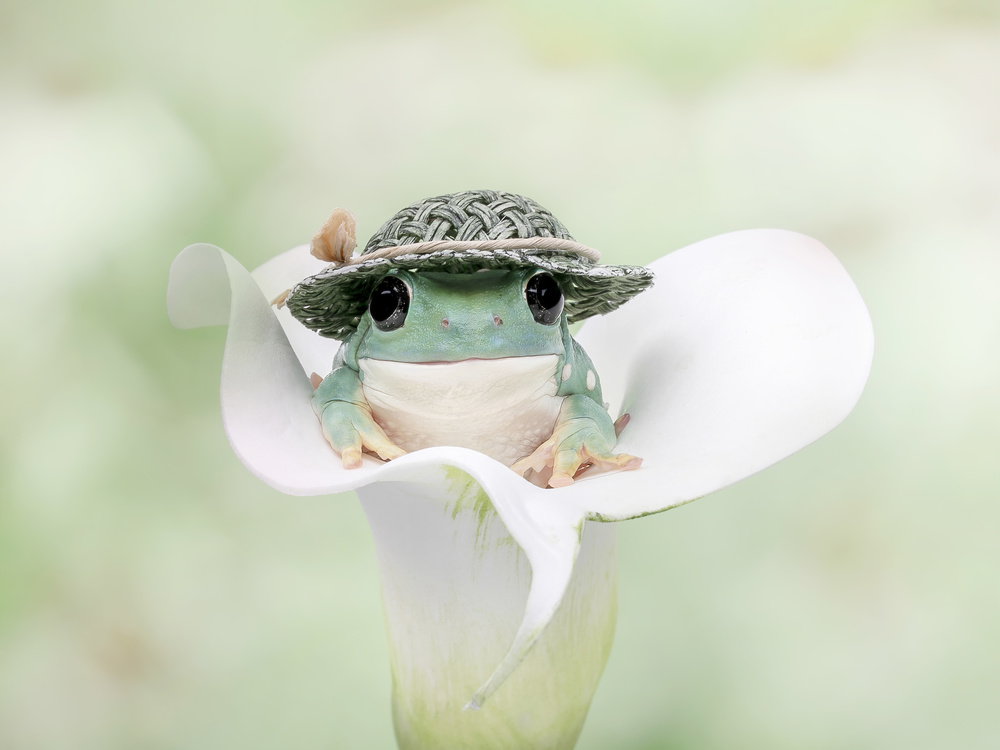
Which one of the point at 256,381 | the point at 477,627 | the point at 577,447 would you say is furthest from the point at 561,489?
the point at 256,381

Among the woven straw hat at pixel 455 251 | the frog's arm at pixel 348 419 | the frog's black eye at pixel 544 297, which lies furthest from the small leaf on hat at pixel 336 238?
the frog's black eye at pixel 544 297

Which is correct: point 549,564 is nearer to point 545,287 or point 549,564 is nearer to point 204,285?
point 545,287

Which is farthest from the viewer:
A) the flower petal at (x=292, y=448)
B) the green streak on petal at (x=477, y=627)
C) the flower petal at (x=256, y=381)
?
the green streak on petal at (x=477, y=627)

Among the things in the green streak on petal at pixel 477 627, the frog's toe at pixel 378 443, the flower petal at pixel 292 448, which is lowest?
the green streak on petal at pixel 477 627

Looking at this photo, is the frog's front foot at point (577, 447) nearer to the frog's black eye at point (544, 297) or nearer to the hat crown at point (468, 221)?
the frog's black eye at point (544, 297)

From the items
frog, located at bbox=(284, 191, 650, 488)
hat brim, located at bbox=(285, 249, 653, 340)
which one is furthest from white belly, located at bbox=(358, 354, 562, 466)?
hat brim, located at bbox=(285, 249, 653, 340)

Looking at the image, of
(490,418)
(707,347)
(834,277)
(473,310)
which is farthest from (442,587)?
(834,277)

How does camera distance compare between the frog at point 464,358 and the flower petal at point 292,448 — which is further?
the frog at point 464,358

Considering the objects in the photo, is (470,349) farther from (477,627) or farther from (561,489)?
(477,627)

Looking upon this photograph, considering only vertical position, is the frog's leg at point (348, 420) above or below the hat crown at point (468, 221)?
below

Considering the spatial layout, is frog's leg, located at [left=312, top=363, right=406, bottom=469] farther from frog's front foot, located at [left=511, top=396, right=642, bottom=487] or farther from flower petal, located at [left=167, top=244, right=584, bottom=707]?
frog's front foot, located at [left=511, top=396, right=642, bottom=487]
